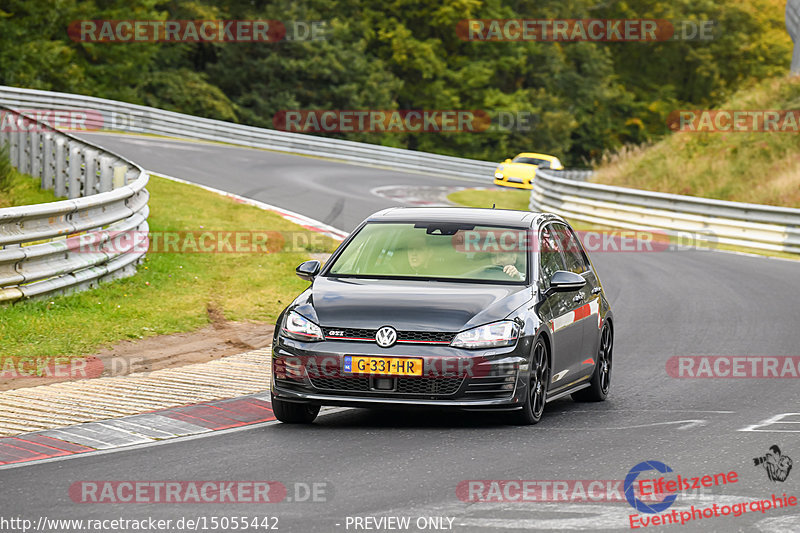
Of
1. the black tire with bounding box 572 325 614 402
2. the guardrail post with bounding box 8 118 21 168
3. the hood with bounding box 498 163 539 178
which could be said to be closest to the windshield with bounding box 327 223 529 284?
the black tire with bounding box 572 325 614 402

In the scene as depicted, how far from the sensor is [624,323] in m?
15.5

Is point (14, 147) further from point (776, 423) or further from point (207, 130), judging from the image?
point (207, 130)

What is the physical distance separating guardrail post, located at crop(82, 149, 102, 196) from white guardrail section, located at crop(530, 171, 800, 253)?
13.6 meters

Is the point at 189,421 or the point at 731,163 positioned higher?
the point at 189,421

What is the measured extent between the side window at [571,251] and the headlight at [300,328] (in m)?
2.68

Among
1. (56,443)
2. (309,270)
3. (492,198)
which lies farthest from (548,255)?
(492,198)

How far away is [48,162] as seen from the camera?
2017 centimetres

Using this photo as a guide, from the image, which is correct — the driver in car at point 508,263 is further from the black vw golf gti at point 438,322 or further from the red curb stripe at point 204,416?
the red curb stripe at point 204,416

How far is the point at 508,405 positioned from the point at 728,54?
248 feet

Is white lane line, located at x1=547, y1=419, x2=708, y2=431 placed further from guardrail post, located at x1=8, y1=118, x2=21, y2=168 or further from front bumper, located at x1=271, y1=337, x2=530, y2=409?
guardrail post, located at x1=8, y1=118, x2=21, y2=168

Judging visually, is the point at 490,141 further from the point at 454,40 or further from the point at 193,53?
the point at 193,53

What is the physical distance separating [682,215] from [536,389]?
20.1m

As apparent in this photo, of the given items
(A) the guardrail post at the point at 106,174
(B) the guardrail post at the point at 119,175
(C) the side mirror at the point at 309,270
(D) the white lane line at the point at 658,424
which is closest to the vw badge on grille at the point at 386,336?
(C) the side mirror at the point at 309,270

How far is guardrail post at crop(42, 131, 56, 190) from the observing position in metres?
20.1
